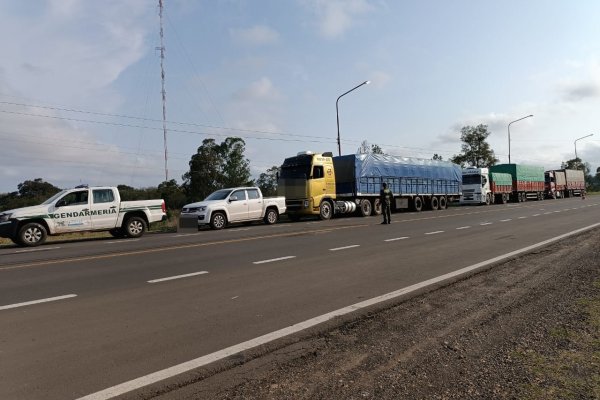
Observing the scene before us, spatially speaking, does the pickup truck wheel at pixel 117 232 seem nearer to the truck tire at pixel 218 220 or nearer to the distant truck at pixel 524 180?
the truck tire at pixel 218 220

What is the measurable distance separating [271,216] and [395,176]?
10664mm

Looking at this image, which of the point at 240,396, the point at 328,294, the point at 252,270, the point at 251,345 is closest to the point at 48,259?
the point at 252,270

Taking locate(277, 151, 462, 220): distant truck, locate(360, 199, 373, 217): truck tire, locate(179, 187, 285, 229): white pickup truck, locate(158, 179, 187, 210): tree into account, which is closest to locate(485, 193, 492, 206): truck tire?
locate(277, 151, 462, 220): distant truck

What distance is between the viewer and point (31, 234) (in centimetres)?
1570

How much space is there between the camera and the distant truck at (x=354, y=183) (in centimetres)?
2486

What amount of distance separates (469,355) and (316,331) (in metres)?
1.60

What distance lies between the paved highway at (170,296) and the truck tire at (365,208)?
13.6 meters

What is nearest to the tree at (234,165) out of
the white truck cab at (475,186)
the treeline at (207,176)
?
the treeline at (207,176)

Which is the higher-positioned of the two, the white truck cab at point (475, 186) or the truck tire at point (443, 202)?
the white truck cab at point (475, 186)

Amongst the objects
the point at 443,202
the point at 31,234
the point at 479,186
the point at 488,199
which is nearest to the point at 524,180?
the point at 488,199

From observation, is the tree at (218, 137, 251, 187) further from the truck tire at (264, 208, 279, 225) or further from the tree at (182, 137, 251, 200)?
the truck tire at (264, 208, 279, 225)

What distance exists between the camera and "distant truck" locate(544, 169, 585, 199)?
5608cm

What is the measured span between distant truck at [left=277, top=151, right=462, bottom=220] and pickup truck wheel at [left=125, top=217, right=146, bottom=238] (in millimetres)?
8734

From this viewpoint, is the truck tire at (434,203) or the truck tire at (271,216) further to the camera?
the truck tire at (434,203)
